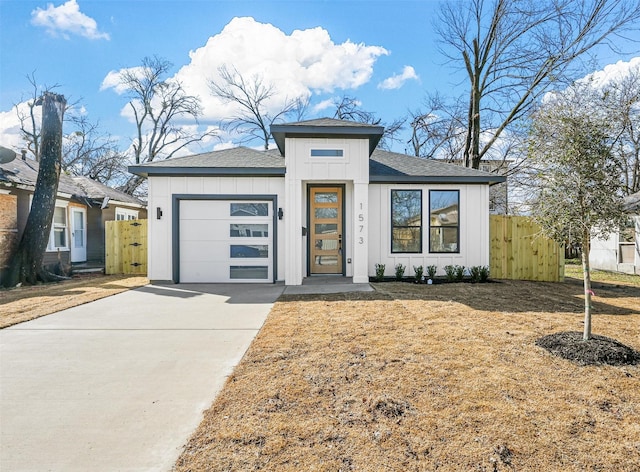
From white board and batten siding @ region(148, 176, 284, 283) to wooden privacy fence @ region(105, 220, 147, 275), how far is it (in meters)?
3.32

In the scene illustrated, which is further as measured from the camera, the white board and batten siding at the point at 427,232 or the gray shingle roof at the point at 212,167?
the white board and batten siding at the point at 427,232

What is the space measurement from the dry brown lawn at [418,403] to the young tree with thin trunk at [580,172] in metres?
1.23

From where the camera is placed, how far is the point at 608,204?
3.87 metres

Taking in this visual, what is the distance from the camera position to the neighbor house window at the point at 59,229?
1249cm

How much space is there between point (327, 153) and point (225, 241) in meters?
3.37

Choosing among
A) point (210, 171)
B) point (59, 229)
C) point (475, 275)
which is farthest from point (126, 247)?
point (475, 275)

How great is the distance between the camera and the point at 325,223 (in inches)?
383

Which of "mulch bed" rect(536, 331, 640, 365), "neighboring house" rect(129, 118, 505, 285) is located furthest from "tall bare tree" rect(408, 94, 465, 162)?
"mulch bed" rect(536, 331, 640, 365)

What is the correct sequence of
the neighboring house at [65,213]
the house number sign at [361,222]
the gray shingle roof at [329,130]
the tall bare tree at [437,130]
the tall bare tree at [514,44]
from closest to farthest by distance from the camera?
the gray shingle roof at [329,130] → the house number sign at [361,222] → the neighboring house at [65,213] → the tall bare tree at [514,44] → the tall bare tree at [437,130]

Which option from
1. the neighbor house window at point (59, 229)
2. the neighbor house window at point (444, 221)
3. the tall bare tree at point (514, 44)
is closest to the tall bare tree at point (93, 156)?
the neighbor house window at point (59, 229)

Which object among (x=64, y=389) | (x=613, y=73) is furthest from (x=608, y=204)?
(x=613, y=73)

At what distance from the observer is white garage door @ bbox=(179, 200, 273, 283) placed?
915cm

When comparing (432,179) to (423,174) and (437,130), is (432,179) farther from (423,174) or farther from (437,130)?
(437,130)

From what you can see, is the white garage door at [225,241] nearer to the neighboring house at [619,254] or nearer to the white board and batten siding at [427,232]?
the white board and batten siding at [427,232]
